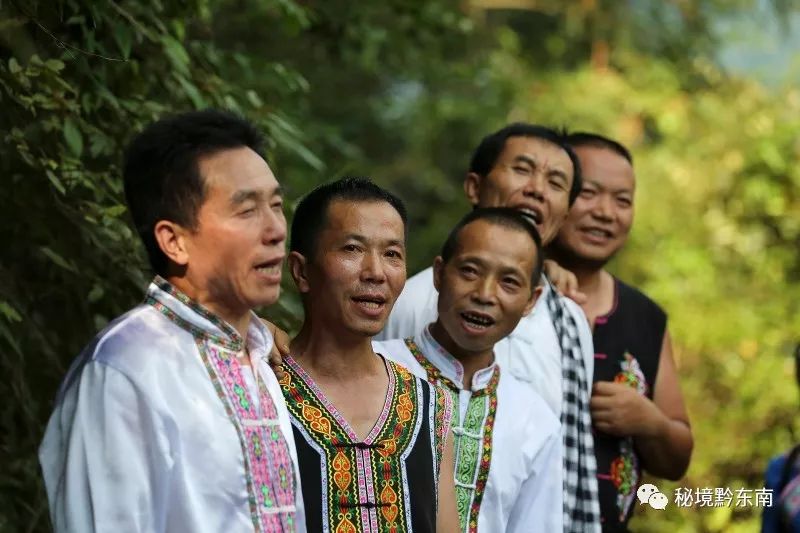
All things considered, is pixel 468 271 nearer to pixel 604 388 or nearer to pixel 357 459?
pixel 604 388

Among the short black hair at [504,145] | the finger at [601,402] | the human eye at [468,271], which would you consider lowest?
the finger at [601,402]

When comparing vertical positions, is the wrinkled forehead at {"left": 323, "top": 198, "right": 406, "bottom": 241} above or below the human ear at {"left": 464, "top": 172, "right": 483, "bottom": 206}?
below

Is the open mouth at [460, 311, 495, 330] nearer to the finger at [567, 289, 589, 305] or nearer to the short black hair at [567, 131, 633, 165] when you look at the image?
the finger at [567, 289, 589, 305]

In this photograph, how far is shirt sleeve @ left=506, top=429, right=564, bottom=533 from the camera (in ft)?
13.0

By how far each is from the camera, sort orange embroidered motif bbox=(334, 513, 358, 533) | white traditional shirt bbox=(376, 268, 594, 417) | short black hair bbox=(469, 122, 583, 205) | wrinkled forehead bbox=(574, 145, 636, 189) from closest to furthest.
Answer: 1. orange embroidered motif bbox=(334, 513, 358, 533)
2. white traditional shirt bbox=(376, 268, 594, 417)
3. short black hair bbox=(469, 122, 583, 205)
4. wrinkled forehead bbox=(574, 145, 636, 189)

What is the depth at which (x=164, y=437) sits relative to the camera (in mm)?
2914

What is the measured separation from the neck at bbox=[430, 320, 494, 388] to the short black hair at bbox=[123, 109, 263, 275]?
1091 mm

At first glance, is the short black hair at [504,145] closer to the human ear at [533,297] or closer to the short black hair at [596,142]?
the short black hair at [596,142]

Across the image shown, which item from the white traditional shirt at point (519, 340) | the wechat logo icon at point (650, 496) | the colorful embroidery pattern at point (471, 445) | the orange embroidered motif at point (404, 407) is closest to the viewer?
the orange embroidered motif at point (404, 407)

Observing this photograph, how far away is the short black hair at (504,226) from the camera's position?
421 centimetres

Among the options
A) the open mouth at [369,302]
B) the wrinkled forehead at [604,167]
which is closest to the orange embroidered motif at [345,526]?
the open mouth at [369,302]

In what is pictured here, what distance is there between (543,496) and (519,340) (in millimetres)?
589

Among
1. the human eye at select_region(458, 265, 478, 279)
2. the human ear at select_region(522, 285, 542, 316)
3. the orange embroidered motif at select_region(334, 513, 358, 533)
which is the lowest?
the orange embroidered motif at select_region(334, 513, 358, 533)

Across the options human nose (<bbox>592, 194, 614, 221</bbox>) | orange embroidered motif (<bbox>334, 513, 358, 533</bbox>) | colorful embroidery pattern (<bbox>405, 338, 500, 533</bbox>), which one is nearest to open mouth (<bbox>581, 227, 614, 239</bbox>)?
human nose (<bbox>592, 194, 614, 221</bbox>)
